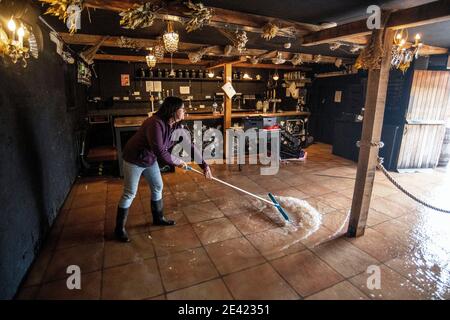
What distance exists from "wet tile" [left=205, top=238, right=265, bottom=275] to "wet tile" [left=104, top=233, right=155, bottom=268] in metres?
0.65

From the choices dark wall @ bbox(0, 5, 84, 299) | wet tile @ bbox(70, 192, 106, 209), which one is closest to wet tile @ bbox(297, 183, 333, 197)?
wet tile @ bbox(70, 192, 106, 209)

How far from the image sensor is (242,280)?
214cm

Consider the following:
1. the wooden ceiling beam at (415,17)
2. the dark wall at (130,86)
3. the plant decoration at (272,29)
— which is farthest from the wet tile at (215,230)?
the dark wall at (130,86)

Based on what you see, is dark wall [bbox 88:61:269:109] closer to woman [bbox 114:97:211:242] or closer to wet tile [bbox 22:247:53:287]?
woman [bbox 114:97:211:242]

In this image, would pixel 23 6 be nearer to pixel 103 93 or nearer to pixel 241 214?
pixel 241 214

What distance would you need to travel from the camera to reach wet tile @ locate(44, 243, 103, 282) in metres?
2.22

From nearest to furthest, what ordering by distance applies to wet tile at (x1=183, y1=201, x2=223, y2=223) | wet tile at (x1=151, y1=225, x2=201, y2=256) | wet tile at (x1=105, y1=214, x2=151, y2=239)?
wet tile at (x1=151, y1=225, x2=201, y2=256), wet tile at (x1=105, y1=214, x2=151, y2=239), wet tile at (x1=183, y1=201, x2=223, y2=223)

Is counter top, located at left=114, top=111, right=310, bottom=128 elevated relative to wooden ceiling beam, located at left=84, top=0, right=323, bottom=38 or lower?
lower

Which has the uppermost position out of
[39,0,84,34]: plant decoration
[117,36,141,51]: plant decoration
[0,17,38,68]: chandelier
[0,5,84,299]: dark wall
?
[117,36,141,51]: plant decoration

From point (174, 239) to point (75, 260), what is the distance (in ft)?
3.21

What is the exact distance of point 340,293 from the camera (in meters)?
2.01

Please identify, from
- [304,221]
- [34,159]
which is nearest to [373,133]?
[304,221]

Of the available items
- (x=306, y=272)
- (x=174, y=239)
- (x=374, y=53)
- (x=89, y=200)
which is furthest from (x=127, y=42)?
(x=306, y=272)
